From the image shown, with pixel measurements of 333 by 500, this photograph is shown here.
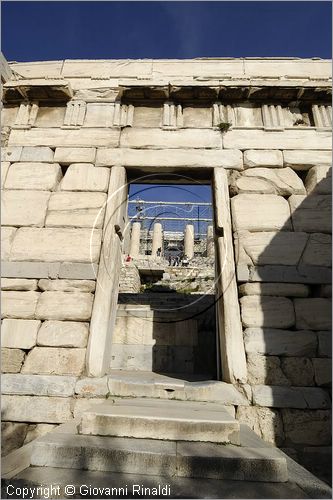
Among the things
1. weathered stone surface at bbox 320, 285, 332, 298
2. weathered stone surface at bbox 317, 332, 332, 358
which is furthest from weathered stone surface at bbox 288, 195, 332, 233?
weathered stone surface at bbox 317, 332, 332, 358

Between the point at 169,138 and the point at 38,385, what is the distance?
192 inches

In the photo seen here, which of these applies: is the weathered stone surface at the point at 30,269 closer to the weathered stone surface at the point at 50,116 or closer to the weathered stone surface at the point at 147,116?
the weathered stone surface at the point at 50,116

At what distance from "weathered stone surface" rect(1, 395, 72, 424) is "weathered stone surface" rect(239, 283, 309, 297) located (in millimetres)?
3101

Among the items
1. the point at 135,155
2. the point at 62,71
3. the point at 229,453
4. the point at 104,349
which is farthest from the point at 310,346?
the point at 62,71

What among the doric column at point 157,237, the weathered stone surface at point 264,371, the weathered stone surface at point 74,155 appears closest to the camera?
the weathered stone surface at point 264,371

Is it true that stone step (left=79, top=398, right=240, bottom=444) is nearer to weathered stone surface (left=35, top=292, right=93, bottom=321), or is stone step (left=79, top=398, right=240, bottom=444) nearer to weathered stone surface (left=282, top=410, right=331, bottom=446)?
weathered stone surface (left=282, top=410, right=331, bottom=446)

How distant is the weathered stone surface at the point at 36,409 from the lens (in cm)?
381

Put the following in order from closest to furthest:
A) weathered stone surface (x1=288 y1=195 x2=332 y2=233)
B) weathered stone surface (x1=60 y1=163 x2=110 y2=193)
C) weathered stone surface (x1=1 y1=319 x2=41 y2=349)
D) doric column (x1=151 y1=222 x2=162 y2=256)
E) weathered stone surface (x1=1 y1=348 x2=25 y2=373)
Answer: weathered stone surface (x1=1 y1=348 x2=25 y2=373)
weathered stone surface (x1=1 y1=319 x2=41 y2=349)
weathered stone surface (x1=288 y1=195 x2=332 y2=233)
weathered stone surface (x1=60 y1=163 x2=110 y2=193)
doric column (x1=151 y1=222 x2=162 y2=256)

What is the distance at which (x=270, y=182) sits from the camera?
5.32 m

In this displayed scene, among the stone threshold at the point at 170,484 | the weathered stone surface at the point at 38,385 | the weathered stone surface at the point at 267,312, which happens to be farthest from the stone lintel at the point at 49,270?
the stone threshold at the point at 170,484

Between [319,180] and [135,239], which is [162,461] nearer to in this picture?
[319,180]

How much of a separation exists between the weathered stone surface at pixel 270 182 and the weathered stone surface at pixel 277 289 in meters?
1.78

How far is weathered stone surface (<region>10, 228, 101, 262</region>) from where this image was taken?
4812 mm

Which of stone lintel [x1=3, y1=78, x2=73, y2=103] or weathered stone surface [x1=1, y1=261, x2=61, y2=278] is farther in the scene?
stone lintel [x1=3, y1=78, x2=73, y2=103]
